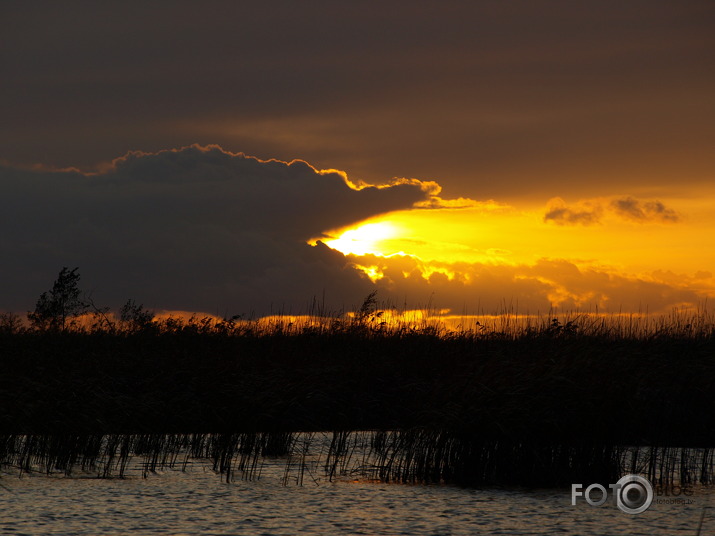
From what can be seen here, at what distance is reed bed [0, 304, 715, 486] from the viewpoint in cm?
→ 966

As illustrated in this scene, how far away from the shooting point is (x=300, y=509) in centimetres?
822

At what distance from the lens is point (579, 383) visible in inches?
398

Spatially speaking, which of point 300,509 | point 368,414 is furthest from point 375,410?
point 300,509

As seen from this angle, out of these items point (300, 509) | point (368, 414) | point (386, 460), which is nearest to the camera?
point (300, 509)

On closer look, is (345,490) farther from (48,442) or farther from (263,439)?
(48,442)

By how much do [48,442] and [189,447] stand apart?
1.94m

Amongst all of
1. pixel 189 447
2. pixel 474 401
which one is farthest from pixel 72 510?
pixel 474 401

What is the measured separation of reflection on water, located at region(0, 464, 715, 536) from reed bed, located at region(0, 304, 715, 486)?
A: 0.55 m

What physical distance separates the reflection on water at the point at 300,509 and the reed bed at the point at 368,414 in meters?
0.55

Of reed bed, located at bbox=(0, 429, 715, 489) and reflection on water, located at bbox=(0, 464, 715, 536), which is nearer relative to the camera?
reflection on water, located at bbox=(0, 464, 715, 536)

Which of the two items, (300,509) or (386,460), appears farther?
(386,460)

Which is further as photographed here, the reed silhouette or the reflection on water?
the reed silhouette

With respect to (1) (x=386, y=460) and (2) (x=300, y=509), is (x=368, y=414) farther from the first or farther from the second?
(2) (x=300, y=509)

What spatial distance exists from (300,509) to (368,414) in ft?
23.6
